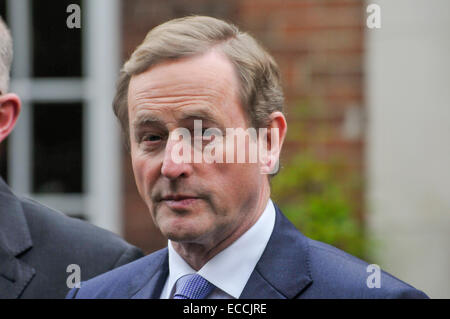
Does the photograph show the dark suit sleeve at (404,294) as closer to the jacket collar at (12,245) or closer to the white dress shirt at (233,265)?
the white dress shirt at (233,265)

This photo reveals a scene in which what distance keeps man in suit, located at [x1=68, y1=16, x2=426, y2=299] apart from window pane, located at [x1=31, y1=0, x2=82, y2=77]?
8.64 feet

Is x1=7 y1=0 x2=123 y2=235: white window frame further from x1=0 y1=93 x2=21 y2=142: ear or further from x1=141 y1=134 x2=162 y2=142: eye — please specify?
x1=141 y1=134 x2=162 y2=142: eye

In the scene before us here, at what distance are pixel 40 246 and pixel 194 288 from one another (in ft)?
2.86

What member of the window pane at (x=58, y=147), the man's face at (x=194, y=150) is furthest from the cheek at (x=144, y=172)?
the window pane at (x=58, y=147)

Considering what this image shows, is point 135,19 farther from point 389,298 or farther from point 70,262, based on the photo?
point 389,298

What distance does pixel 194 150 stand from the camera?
6.35 feet

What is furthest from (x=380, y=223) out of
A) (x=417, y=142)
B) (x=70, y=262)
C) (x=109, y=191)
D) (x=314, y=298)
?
(x=314, y=298)

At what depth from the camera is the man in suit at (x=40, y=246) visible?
261cm

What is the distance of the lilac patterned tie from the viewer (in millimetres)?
2037
